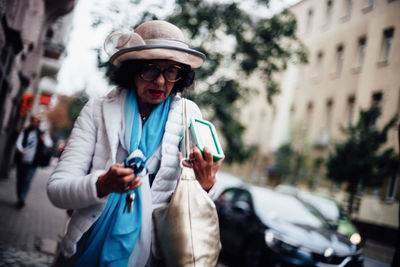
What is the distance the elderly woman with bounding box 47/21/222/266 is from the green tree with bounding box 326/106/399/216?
15.4 m

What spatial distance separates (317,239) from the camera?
670 centimetres

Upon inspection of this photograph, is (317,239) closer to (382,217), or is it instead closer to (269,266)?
(269,266)

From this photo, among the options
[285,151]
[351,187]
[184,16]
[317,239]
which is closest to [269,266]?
[317,239]

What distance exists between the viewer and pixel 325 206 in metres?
11.7

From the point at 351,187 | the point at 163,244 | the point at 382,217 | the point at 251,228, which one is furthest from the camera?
the point at 382,217

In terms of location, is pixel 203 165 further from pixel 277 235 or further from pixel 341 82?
pixel 341 82

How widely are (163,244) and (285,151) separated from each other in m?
24.3

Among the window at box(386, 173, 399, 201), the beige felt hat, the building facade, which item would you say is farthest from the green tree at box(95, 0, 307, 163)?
the window at box(386, 173, 399, 201)

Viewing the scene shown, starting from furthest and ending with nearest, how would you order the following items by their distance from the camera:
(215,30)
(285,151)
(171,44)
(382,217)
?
(285,151) < (382,217) < (215,30) < (171,44)

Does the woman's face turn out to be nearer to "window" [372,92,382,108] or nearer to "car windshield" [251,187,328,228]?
"car windshield" [251,187,328,228]

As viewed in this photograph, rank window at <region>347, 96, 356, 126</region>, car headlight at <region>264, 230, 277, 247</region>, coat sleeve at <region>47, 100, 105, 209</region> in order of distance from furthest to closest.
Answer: window at <region>347, 96, 356, 126</region>, car headlight at <region>264, 230, 277, 247</region>, coat sleeve at <region>47, 100, 105, 209</region>

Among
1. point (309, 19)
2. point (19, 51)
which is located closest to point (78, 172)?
point (19, 51)

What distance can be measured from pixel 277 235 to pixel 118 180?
563cm

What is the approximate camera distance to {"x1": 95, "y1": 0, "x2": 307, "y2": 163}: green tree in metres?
10.4
